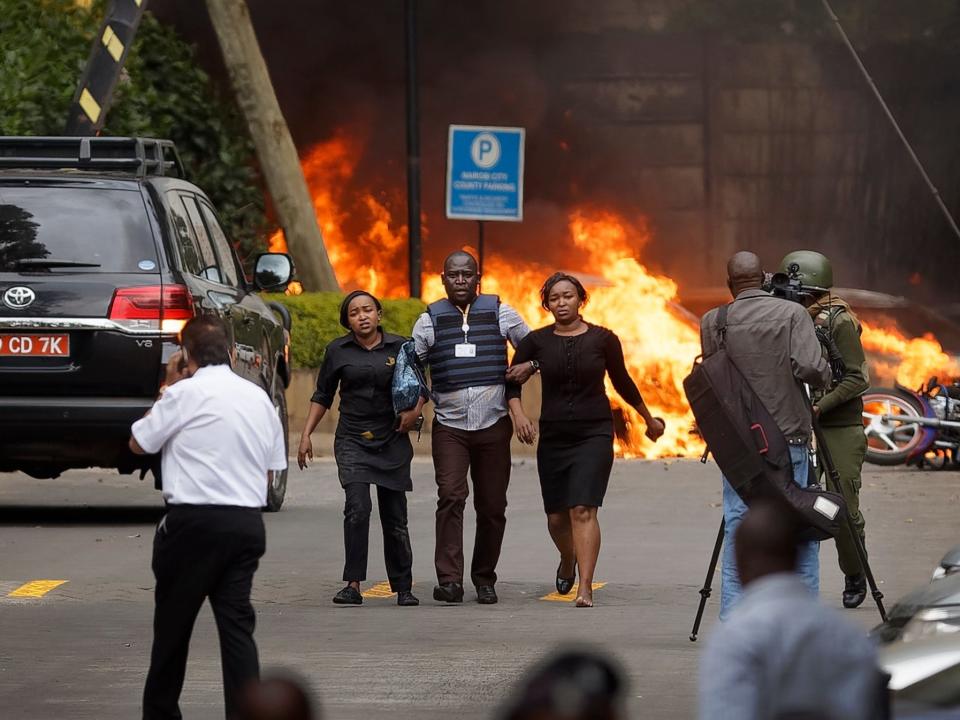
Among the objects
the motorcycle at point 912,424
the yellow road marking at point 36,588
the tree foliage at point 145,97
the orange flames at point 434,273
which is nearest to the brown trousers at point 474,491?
the yellow road marking at point 36,588

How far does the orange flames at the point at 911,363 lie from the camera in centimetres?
2005

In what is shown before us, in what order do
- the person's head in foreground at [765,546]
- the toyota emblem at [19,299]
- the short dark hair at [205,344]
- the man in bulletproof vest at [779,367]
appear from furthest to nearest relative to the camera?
1. the toyota emblem at [19,299]
2. the man in bulletproof vest at [779,367]
3. the short dark hair at [205,344]
4. the person's head in foreground at [765,546]

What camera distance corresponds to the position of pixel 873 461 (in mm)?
16766

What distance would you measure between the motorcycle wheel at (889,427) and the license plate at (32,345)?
699 cm

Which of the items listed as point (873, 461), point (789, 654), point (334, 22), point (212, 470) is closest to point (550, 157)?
point (334, 22)

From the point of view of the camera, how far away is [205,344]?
Result: 6617 mm

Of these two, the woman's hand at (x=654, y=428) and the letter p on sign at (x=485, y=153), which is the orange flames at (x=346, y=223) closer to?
the letter p on sign at (x=485, y=153)

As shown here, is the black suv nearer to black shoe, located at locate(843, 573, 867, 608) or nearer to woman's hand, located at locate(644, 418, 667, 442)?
woman's hand, located at locate(644, 418, 667, 442)

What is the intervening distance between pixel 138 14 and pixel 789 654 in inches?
517

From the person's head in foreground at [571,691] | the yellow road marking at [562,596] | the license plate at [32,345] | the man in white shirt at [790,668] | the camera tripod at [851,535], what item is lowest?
the yellow road marking at [562,596]

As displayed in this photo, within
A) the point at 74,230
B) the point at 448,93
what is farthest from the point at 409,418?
the point at 448,93

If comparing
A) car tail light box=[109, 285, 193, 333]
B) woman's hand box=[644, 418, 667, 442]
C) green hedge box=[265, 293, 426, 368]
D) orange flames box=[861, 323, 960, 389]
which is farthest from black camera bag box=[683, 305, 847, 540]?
→ orange flames box=[861, 323, 960, 389]

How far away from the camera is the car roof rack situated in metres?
12.8

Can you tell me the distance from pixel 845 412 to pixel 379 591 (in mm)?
2533
